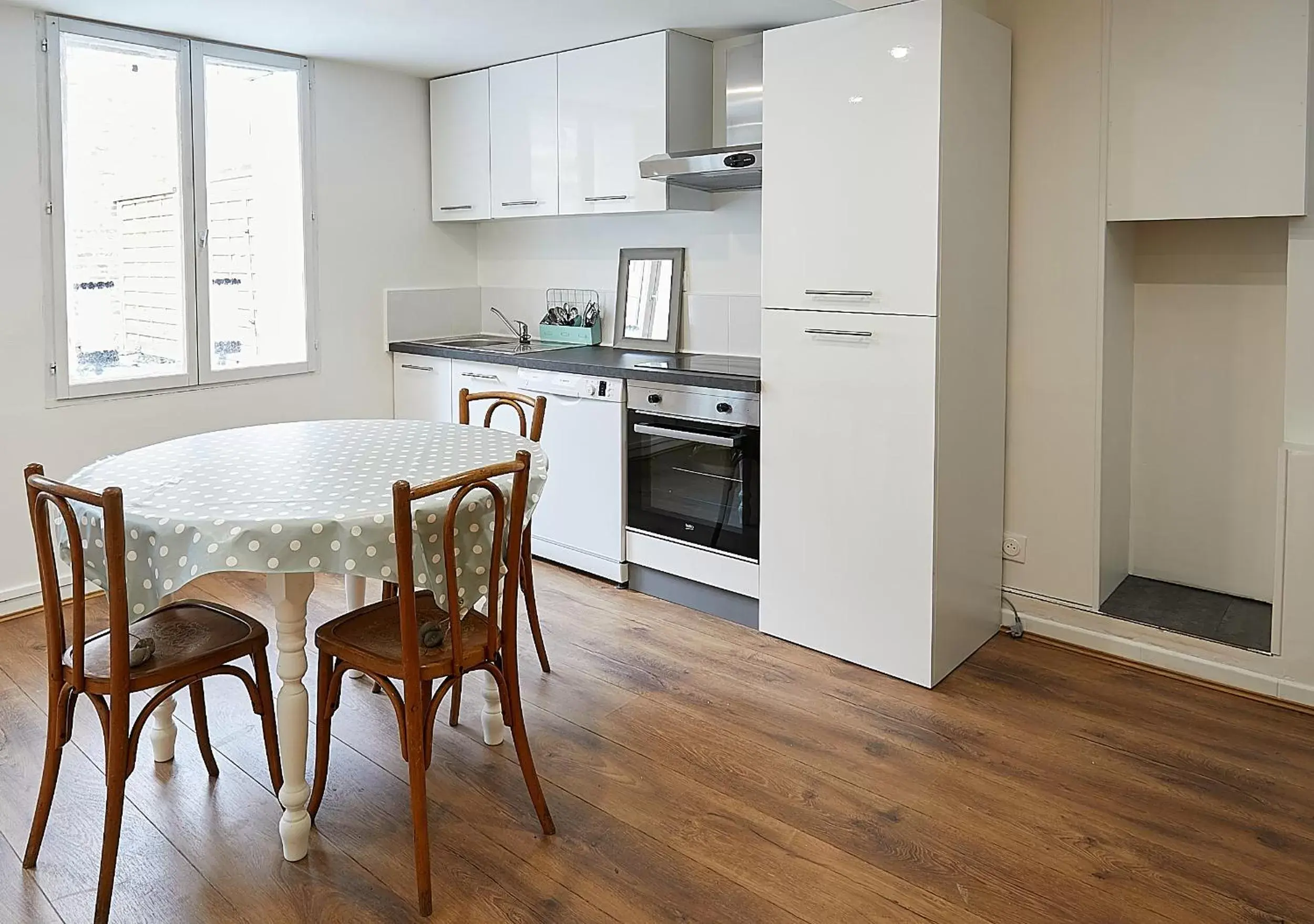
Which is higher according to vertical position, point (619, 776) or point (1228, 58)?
point (1228, 58)

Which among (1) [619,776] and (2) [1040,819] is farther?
(1) [619,776]

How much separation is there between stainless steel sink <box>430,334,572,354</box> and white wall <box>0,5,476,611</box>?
0.95 ft

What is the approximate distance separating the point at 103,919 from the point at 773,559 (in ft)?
7.20

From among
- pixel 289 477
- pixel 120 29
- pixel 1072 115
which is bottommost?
pixel 289 477

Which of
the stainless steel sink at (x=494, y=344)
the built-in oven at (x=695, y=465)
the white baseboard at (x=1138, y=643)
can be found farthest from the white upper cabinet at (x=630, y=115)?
the white baseboard at (x=1138, y=643)

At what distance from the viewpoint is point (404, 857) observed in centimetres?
229

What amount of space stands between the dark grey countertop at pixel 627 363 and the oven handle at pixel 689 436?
178mm

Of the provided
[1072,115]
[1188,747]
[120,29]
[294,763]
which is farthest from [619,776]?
[120,29]

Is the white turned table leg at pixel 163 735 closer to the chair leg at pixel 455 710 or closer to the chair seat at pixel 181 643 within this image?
the chair seat at pixel 181 643

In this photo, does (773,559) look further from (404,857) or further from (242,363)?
(242,363)

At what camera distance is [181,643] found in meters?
2.26

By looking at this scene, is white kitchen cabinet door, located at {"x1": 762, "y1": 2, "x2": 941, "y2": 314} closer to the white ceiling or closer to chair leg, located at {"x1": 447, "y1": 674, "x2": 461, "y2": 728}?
the white ceiling

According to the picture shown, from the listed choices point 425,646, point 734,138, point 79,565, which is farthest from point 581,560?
point 79,565

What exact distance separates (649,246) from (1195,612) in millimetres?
2615
